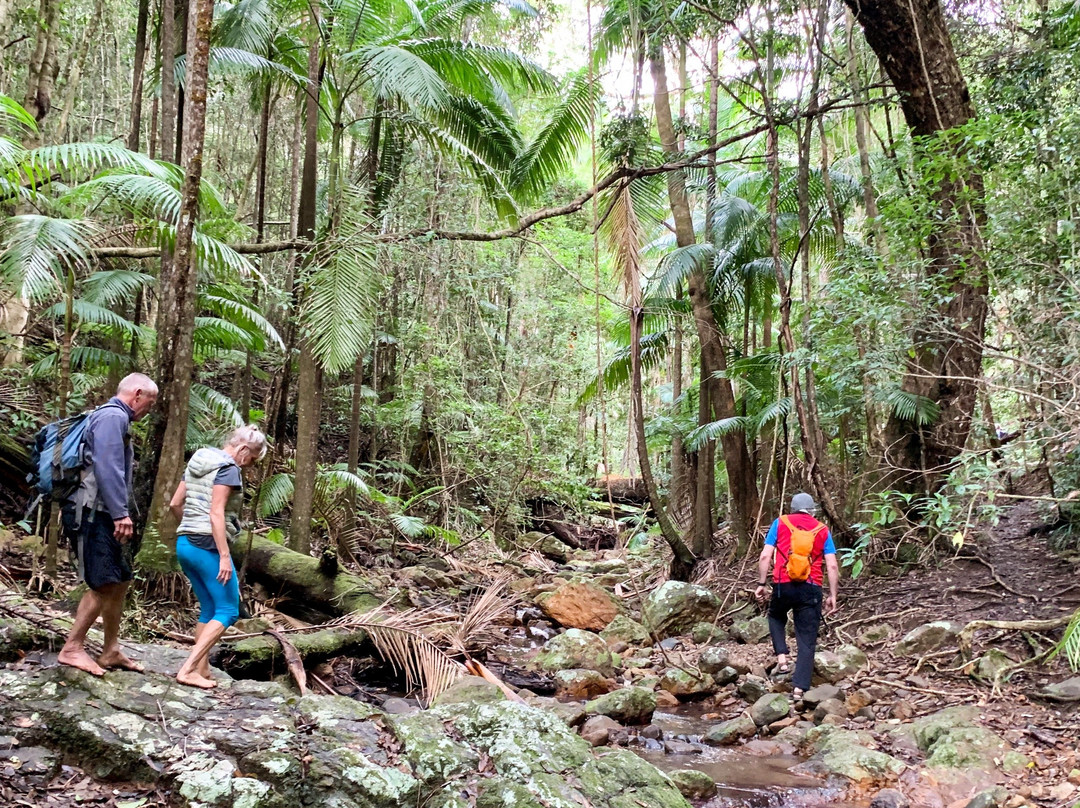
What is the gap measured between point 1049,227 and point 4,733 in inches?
334

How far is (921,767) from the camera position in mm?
5582

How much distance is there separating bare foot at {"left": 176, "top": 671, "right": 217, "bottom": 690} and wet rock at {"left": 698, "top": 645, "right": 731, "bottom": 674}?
566cm

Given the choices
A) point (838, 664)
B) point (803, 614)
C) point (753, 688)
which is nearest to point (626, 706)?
point (753, 688)

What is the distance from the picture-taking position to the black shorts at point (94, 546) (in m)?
4.10

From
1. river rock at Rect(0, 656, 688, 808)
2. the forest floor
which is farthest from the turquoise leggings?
the forest floor

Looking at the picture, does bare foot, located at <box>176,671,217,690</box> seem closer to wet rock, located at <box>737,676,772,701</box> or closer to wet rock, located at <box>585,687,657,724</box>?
wet rock, located at <box>585,687,657,724</box>

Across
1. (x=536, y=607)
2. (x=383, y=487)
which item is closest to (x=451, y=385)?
(x=383, y=487)

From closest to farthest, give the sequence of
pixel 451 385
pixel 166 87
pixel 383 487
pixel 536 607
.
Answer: pixel 166 87
pixel 536 607
pixel 451 385
pixel 383 487

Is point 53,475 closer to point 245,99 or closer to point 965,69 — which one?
point 965,69

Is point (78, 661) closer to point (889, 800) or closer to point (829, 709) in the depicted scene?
point (889, 800)

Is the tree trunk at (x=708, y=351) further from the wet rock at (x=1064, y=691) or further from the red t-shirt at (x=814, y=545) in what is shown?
the wet rock at (x=1064, y=691)

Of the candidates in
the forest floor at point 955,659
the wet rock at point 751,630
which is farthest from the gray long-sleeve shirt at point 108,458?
the wet rock at point 751,630

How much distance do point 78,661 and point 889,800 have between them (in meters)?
5.28

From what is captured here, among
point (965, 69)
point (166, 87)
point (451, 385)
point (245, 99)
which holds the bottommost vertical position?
point (451, 385)
